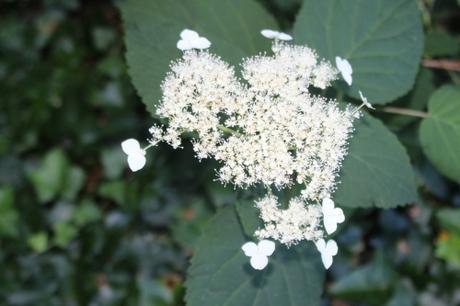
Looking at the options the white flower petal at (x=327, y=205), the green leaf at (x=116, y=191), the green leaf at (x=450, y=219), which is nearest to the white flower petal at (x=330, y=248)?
the white flower petal at (x=327, y=205)

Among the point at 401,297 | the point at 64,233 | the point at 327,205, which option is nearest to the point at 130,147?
the point at 327,205

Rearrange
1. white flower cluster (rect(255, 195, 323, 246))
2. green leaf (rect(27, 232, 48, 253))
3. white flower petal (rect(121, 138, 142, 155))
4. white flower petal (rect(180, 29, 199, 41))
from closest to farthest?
white flower cluster (rect(255, 195, 323, 246))
white flower petal (rect(121, 138, 142, 155))
white flower petal (rect(180, 29, 199, 41))
green leaf (rect(27, 232, 48, 253))

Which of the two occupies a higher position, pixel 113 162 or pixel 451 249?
pixel 113 162

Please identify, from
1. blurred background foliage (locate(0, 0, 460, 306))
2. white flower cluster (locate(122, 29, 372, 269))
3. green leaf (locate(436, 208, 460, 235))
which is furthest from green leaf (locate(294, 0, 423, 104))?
green leaf (locate(436, 208, 460, 235))

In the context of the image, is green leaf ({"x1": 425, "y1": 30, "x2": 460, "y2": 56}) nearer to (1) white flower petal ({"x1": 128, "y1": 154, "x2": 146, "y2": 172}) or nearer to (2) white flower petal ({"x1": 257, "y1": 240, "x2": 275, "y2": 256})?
(2) white flower petal ({"x1": 257, "y1": 240, "x2": 275, "y2": 256})

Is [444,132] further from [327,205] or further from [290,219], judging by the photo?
[290,219]
